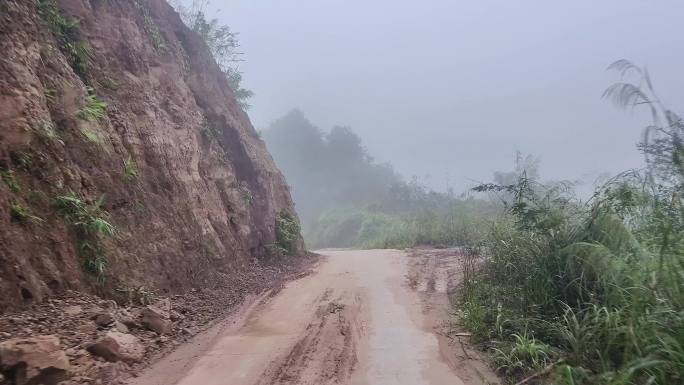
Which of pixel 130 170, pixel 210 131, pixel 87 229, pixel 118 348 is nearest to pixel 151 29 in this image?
pixel 210 131

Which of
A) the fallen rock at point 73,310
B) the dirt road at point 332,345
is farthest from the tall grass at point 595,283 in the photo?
the fallen rock at point 73,310

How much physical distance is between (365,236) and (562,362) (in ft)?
102

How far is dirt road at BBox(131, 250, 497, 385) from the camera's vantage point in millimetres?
4902

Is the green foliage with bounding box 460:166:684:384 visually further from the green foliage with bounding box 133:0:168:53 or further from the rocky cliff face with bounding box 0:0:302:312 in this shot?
the green foliage with bounding box 133:0:168:53

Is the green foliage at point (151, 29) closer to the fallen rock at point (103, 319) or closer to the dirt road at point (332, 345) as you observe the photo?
the dirt road at point (332, 345)

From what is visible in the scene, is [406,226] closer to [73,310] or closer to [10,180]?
[73,310]

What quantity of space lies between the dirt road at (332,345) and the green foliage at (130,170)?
2.97 metres

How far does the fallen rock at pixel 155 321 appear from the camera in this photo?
607cm

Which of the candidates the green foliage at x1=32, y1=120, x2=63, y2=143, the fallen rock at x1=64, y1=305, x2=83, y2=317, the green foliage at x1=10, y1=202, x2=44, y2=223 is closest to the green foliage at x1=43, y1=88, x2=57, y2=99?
the green foliage at x1=32, y1=120, x2=63, y2=143

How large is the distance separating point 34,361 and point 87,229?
8.35ft

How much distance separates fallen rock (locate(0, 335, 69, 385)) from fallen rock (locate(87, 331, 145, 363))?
0.55 metres

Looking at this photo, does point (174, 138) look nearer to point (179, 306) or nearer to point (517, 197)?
point (179, 306)

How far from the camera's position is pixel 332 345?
5.92 meters

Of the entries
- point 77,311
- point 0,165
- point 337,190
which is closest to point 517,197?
point 77,311
